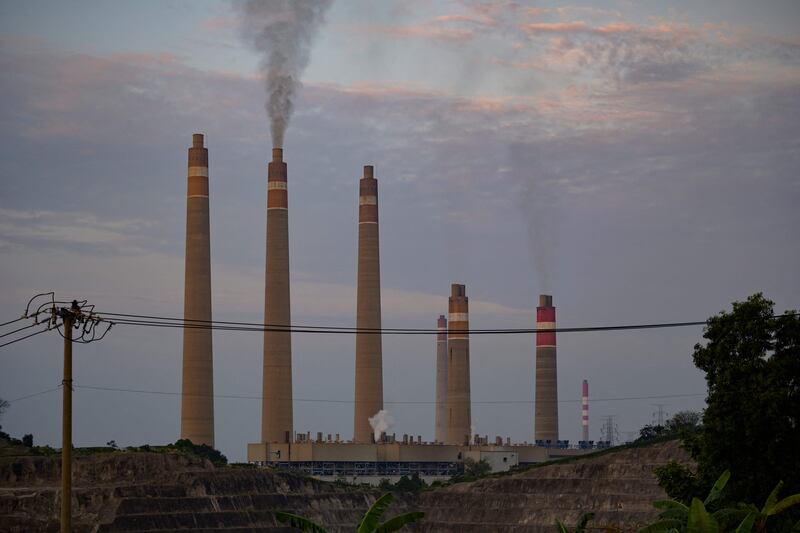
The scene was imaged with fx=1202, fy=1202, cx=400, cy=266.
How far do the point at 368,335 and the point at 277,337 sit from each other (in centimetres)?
1180

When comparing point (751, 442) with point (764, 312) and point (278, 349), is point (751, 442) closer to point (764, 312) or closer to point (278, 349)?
point (764, 312)

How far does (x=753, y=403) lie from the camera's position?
44719mm

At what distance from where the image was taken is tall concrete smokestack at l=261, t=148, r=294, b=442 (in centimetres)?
11150

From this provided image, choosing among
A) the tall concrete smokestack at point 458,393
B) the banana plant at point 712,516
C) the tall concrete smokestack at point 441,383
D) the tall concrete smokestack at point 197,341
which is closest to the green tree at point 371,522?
the banana plant at point 712,516

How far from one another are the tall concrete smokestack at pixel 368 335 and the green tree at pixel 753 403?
242 feet

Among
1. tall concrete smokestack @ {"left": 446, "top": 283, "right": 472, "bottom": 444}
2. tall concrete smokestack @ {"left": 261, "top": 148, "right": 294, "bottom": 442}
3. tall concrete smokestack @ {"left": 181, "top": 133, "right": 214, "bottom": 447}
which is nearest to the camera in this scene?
tall concrete smokestack @ {"left": 181, "top": 133, "right": 214, "bottom": 447}

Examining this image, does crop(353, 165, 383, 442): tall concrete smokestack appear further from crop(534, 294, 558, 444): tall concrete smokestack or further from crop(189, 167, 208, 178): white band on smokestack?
crop(534, 294, 558, 444): tall concrete smokestack

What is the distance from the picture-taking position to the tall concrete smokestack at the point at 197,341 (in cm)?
10475

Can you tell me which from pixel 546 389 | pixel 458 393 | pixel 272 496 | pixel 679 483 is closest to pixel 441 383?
pixel 458 393

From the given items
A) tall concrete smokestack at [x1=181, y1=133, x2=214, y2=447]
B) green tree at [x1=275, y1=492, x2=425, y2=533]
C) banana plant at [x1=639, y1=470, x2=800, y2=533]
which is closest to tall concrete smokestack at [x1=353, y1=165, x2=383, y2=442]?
tall concrete smokestack at [x1=181, y1=133, x2=214, y2=447]

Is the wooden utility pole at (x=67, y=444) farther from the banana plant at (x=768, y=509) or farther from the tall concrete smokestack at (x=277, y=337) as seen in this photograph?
the tall concrete smokestack at (x=277, y=337)

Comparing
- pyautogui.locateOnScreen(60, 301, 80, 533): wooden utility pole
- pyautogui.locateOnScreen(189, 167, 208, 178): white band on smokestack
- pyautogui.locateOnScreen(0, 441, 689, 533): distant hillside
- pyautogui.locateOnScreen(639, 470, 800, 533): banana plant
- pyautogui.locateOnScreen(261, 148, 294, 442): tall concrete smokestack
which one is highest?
pyautogui.locateOnScreen(189, 167, 208, 178): white band on smokestack

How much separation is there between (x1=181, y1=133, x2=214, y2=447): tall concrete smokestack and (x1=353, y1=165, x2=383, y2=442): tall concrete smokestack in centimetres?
1842

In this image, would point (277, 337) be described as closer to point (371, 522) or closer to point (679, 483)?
point (679, 483)
